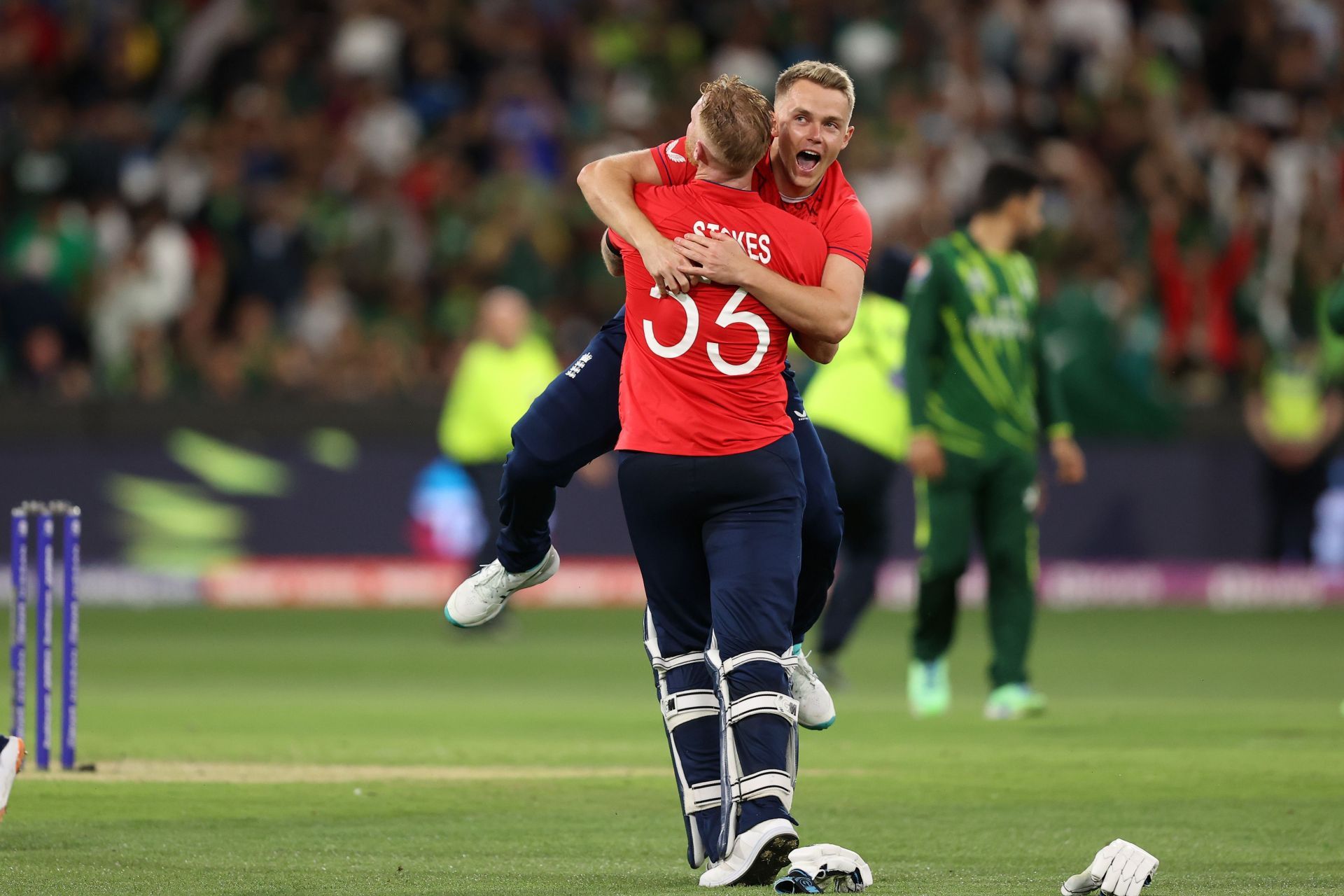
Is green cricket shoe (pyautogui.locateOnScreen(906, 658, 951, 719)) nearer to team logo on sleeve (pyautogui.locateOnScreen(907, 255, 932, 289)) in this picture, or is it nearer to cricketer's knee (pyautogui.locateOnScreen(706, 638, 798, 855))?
team logo on sleeve (pyautogui.locateOnScreen(907, 255, 932, 289))

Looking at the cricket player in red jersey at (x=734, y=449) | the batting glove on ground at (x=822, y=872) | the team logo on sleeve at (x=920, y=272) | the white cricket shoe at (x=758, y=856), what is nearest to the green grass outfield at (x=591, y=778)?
the white cricket shoe at (x=758, y=856)

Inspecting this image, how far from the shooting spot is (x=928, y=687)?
426 inches

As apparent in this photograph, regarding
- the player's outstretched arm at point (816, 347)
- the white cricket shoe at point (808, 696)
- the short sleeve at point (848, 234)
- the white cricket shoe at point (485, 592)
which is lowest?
the white cricket shoe at point (808, 696)

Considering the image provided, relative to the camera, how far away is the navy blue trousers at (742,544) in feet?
19.3

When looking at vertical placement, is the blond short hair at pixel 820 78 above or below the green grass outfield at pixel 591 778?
above

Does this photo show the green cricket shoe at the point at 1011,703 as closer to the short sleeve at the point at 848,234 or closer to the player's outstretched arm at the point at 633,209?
the short sleeve at the point at 848,234

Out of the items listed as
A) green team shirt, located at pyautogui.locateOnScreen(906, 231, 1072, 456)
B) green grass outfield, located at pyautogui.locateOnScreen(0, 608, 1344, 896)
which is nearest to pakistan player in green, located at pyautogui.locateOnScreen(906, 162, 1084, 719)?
green team shirt, located at pyautogui.locateOnScreen(906, 231, 1072, 456)

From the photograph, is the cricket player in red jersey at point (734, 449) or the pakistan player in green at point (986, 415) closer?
the cricket player in red jersey at point (734, 449)

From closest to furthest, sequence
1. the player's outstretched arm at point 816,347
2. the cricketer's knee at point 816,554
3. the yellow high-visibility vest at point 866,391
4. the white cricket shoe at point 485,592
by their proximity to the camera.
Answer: the player's outstretched arm at point 816,347 → the cricketer's knee at point 816,554 → the white cricket shoe at point 485,592 → the yellow high-visibility vest at point 866,391

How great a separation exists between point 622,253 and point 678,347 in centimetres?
38

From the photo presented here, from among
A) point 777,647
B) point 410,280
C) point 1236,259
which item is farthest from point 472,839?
point 1236,259

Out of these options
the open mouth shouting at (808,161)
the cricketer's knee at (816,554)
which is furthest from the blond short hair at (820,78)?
the cricketer's knee at (816,554)

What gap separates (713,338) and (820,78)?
Result: 0.81 m

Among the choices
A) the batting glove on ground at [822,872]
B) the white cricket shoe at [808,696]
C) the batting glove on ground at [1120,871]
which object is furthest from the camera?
the white cricket shoe at [808,696]
